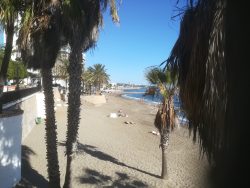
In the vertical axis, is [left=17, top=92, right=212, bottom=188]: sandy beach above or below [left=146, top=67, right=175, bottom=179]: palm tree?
below

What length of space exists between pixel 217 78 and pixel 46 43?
797cm

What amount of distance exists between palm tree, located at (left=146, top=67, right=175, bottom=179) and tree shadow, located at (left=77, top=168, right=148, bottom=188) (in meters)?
1.64

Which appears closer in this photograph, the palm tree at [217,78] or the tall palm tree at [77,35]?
the palm tree at [217,78]

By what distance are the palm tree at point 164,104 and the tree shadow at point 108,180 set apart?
164 centimetres

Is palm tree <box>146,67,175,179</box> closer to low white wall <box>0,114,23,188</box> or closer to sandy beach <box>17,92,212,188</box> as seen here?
sandy beach <box>17,92,212,188</box>

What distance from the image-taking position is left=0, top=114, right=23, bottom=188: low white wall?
10.9 metres

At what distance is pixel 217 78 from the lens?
12.0ft

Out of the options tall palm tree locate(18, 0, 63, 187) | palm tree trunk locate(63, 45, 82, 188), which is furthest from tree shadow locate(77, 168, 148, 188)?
tall palm tree locate(18, 0, 63, 187)

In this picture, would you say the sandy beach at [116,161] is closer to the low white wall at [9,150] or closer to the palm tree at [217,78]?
the low white wall at [9,150]

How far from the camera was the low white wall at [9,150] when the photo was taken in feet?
35.9

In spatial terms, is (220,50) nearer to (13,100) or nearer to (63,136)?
(13,100)

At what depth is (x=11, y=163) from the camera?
11680 millimetres

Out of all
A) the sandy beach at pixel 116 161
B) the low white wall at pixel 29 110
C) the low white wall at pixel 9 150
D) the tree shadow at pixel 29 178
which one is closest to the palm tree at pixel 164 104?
the sandy beach at pixel 116 161

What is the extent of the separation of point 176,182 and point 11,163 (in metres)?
7.63
